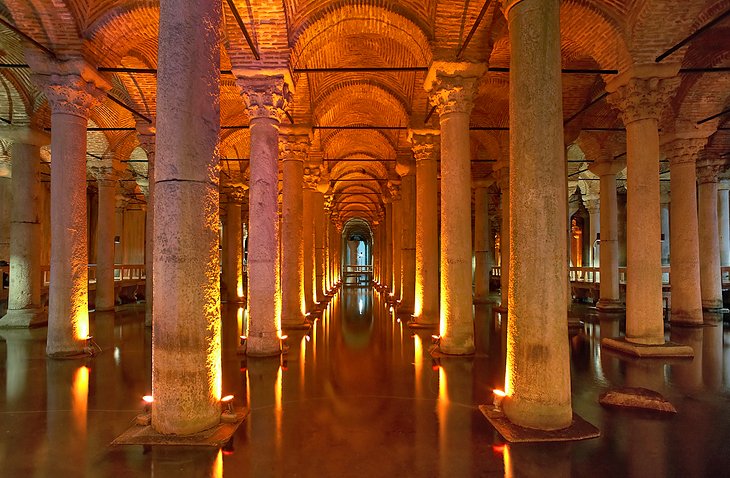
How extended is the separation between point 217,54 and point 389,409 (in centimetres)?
436

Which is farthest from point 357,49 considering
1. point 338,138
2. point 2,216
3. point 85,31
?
point 2,216

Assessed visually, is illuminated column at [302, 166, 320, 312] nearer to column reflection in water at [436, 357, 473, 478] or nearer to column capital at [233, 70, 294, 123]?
column capital at [233, 70, 294, 123]

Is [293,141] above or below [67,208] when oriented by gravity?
above

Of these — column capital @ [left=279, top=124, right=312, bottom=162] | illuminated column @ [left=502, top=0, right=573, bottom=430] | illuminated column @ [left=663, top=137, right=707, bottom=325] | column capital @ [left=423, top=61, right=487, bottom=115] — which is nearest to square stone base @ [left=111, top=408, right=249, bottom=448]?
illuminated column @ [left=502, top=0, right=573, bottom=430]

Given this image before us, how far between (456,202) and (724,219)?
16.8 m

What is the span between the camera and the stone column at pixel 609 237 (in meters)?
14.3

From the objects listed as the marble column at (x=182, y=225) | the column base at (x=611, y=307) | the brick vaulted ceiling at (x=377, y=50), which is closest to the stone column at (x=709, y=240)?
the brick vaulted ceiling at (x=377, y=50)

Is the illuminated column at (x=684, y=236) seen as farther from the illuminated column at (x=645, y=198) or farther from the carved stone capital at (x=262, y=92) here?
the carved stone capital at (x=262, y=92)

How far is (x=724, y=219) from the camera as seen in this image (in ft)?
62.1

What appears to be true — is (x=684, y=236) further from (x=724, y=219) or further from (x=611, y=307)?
(x=724, y=219)

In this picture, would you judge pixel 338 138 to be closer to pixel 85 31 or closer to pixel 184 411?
pixel 85 31

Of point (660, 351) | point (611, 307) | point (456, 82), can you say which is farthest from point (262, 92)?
point (611, 307)

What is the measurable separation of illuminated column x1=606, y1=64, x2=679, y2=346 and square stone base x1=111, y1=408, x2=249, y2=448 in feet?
25.0

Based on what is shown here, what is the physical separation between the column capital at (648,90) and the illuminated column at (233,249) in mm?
14874
